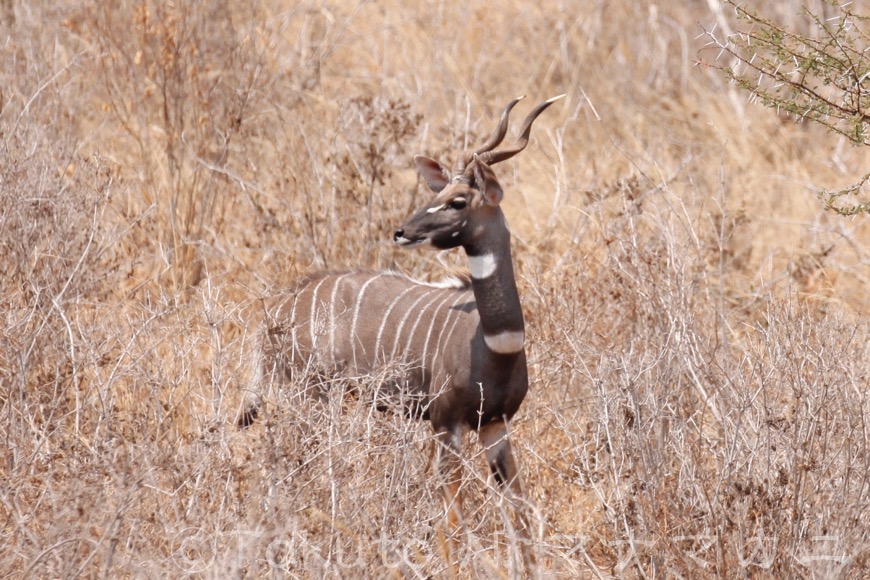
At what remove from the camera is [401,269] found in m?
6.67

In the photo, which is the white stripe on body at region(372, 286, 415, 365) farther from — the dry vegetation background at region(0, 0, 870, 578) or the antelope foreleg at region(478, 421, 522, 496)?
the antelope foreleg at region(478, 421, 522, 496)

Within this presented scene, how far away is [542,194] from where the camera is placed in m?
8.12

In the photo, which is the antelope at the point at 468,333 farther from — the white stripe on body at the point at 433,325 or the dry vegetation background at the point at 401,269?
the dry vegetation background at the point at 401,269

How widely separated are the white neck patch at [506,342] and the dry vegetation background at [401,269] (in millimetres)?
340

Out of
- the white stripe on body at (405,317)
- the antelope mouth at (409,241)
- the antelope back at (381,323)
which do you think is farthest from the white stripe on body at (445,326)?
the antelope mouth at (409,241)

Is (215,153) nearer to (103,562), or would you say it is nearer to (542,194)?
(542,194)

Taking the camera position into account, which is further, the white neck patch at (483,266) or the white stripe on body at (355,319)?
the white stripe on body at (355,319)

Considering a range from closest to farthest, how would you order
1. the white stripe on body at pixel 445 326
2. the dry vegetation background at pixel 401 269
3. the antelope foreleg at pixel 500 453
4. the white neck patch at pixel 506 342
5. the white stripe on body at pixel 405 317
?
the dry vegetation background at pixel 401 269, the white neck patch at pixel 506 342, the antelope foreleg at pixel 500 453, the white stripe on body at pixel 445 326, the white stripe on body at pixel 405 317

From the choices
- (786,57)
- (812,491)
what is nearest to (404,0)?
(786,57)

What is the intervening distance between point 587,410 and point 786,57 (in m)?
1.70

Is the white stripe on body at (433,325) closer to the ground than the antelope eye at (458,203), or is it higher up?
closer to the ground

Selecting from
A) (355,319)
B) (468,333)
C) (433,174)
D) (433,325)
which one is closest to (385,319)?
(355,319)

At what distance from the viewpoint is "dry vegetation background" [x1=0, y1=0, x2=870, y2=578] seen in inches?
153

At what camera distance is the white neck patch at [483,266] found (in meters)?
4.82
